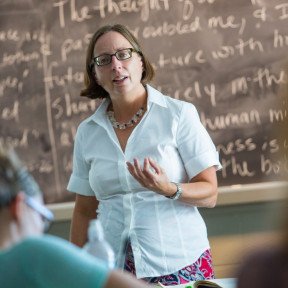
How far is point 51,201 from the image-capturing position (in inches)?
137

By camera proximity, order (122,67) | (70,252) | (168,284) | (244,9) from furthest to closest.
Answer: (244,9) < (122,67) < (168,284) < (70,252)

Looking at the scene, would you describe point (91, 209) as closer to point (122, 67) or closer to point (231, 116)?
point (122, 67)

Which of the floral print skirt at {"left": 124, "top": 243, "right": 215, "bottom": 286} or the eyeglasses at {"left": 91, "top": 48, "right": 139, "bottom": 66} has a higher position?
the eyeglasses at {"left": 91, "top": 48, "right": 139, "bottom": 66}

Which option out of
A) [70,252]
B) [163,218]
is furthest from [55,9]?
[70,252]

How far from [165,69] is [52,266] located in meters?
2.37

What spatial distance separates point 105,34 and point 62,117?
1014 millimetres

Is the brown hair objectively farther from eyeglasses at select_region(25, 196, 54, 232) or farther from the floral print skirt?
eyeglasses at select_region(25, 196, 54, 232)

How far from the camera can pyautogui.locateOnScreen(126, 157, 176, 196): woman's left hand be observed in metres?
2.20

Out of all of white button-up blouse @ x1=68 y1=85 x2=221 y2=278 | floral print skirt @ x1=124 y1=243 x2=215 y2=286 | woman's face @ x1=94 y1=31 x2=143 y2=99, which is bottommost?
floral print skirt @ x1=124 y1=243 x2=215 y2=286

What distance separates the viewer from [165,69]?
11.2 feet

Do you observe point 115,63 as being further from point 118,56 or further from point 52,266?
point 52,266

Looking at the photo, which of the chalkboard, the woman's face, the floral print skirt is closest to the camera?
the floral print skirt

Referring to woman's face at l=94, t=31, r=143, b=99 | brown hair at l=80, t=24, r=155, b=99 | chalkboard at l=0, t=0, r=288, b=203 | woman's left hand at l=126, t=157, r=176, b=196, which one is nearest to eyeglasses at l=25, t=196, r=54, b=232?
woman's left hand at l=126, t=157, r=176, b=196

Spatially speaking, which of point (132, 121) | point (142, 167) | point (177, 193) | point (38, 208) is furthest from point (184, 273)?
point (38, 208)
